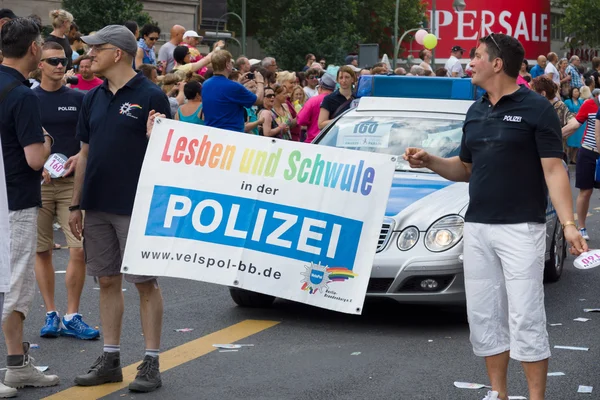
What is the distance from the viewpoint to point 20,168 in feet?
22.2

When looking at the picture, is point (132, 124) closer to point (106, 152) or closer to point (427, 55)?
point (106, 152)

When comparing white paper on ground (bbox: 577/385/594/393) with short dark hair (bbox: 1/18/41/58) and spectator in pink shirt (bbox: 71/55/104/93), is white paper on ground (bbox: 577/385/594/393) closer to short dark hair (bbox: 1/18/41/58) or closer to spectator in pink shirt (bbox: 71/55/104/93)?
short dark hair (bbox: 1/18/41/58)

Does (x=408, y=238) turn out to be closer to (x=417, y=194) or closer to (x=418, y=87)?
(x=417, y=194)

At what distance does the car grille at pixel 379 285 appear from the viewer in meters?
8.41

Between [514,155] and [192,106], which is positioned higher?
[514,155]

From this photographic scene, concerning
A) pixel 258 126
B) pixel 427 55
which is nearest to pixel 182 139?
pixel 258 126

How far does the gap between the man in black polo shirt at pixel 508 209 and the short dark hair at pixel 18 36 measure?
2.38 meters

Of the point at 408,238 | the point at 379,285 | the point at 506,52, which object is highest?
the point at 506,52

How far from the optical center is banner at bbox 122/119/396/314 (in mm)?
6570

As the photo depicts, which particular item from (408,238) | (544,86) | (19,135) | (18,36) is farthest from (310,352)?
(544,86)

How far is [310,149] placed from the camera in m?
6.84

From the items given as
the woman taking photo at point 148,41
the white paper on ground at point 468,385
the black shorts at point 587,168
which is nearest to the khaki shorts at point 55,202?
the white paper on ground at point 468,385

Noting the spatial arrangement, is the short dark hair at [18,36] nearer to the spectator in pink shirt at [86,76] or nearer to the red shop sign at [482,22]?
the spectator in pink shirt at [86,76]

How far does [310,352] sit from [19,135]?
2444mm
